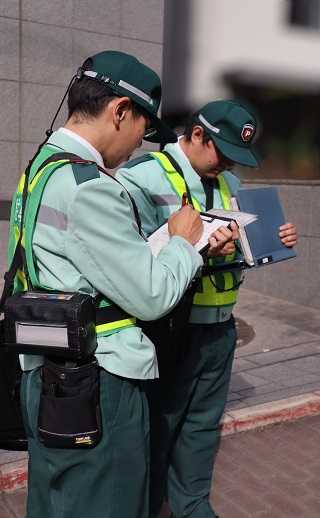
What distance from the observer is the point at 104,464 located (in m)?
1.64

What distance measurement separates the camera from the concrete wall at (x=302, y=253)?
23.2 feet

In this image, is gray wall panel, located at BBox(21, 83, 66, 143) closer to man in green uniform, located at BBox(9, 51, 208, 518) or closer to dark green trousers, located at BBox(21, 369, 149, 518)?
man in green uniform, located at BBox(9, 51, 208, 518)

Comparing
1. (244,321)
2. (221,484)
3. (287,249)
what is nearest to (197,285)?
(287,249)

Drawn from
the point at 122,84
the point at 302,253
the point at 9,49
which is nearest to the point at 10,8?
the point at 9,49

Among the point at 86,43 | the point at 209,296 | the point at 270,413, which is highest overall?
the point at 86,43

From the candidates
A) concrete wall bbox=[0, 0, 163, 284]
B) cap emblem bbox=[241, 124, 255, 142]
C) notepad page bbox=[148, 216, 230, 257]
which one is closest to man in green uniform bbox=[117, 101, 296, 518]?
cap emblem bbox=[241, 124, 255, 142]

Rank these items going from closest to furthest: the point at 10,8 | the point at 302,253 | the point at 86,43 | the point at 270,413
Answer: the point at 270,413 → the point at 302,253 → the point at 10,8 → the point at 86,43

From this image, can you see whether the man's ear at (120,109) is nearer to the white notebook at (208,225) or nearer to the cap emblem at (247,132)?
the white notebook at (208,225)

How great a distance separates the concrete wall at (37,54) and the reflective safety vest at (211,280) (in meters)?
5.53

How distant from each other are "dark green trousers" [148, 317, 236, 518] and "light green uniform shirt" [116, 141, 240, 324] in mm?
81

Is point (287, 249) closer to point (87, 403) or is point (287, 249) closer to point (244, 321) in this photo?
point (87, 403)

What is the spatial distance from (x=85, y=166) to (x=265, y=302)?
6.21 m

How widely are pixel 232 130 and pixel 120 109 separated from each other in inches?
32.7

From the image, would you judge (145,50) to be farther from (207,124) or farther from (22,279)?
(22,279)
